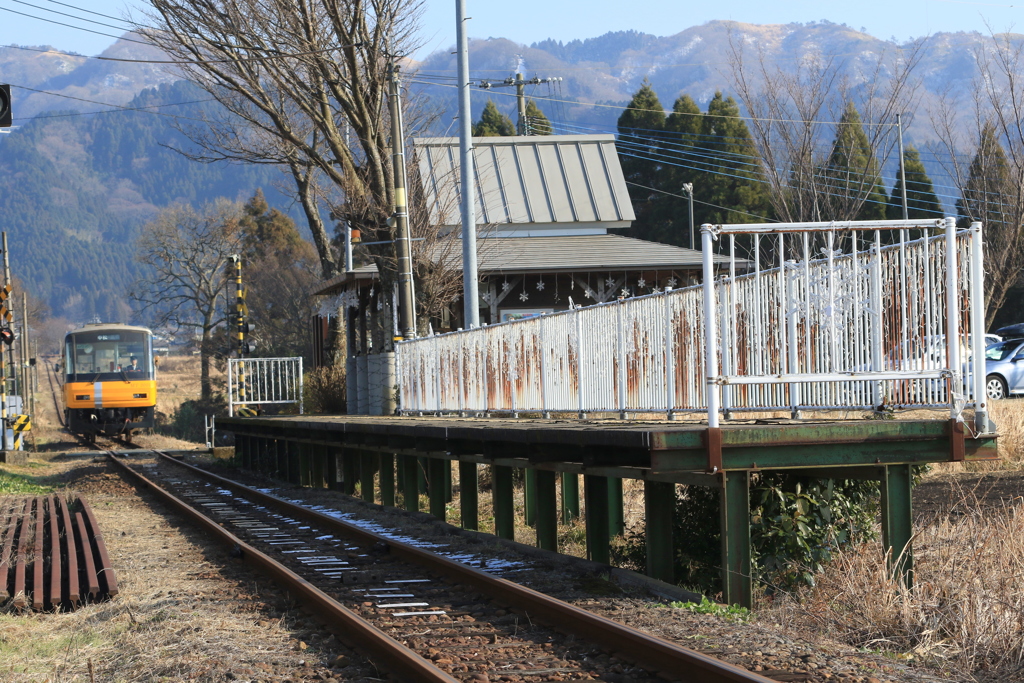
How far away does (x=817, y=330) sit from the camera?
7.89 m

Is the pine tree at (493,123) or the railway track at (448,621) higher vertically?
the pine tree at (493,123)

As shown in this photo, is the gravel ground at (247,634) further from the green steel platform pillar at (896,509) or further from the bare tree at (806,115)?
the bare tree at (806,115)

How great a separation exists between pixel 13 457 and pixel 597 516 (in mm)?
22571

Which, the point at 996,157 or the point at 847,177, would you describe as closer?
the point at 996,157

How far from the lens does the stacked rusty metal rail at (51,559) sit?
338 inches

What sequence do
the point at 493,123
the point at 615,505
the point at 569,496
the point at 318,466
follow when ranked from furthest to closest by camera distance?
the point at 493,123, the point at 318,466, the point at 569,496, the point at 615,505

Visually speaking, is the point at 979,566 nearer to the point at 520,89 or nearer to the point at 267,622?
the point at 267,622

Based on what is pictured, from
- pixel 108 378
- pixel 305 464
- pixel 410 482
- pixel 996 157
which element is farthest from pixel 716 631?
pixel 108 378

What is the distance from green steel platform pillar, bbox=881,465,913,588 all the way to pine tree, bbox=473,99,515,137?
6006 cm

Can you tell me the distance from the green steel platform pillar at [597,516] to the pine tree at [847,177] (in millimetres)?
18878

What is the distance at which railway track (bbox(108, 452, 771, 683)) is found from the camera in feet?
19.1

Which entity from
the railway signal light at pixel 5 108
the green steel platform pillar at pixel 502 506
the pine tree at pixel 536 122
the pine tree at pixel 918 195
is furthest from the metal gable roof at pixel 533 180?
the pine tree at pixel 536 122

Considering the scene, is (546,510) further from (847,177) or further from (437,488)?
(847,177)

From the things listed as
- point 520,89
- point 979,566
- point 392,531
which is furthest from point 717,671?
point 520,89
